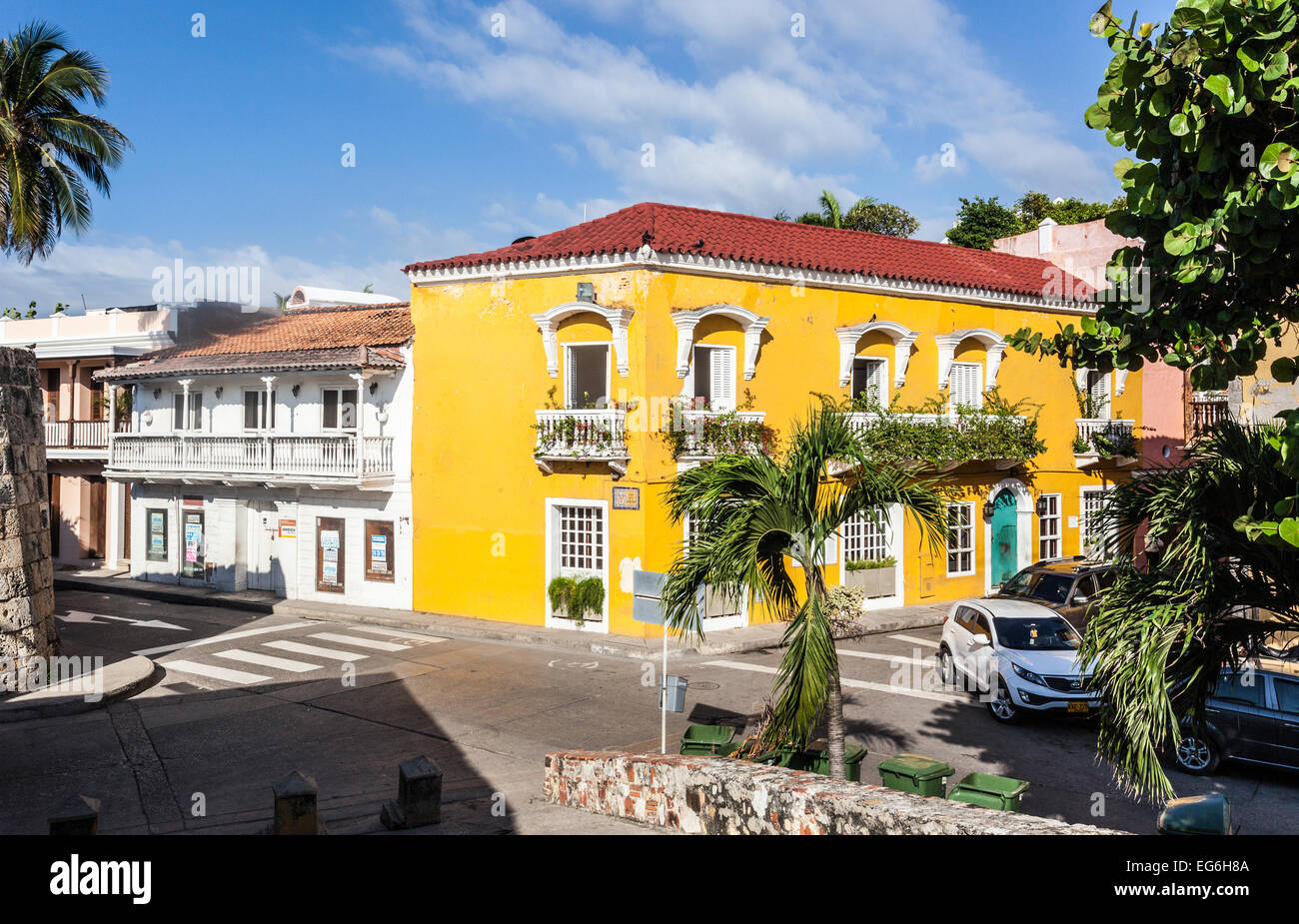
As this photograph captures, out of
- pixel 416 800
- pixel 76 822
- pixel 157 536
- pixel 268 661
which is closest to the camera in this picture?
pixel 76 822

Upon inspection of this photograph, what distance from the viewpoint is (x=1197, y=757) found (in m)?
12.3

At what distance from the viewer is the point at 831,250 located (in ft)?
81.6

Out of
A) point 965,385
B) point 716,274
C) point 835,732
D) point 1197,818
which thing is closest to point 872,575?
point 965,385

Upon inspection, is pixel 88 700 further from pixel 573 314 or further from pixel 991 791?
pixel 991 791

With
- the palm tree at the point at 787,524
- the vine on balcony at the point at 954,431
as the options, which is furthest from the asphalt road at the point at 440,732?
the vine on balcony at the point at 954,431

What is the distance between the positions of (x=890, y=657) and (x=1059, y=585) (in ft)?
11.5

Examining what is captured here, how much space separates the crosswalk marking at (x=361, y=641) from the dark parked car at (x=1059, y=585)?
12.0m

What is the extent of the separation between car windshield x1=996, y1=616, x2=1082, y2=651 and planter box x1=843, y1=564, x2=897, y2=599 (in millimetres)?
7636

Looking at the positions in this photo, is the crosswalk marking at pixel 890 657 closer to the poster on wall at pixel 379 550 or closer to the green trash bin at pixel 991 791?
the green trash bin at pixel 991 791

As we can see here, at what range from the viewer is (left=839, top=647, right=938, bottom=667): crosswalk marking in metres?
18.6

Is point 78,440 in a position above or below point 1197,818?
above

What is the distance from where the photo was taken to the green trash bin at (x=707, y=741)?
36.1 feet

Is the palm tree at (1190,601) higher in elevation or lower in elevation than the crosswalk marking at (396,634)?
higher
